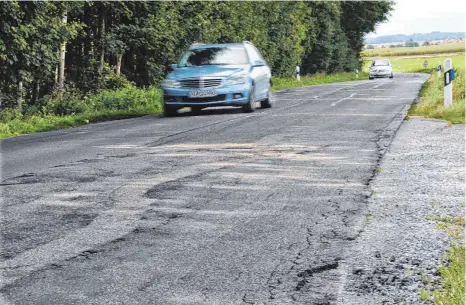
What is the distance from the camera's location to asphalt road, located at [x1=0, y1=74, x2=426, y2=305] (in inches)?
152

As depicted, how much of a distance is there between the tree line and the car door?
4222mm

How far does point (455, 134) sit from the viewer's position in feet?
36.8

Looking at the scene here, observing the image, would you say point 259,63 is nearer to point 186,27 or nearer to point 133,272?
point 186,27

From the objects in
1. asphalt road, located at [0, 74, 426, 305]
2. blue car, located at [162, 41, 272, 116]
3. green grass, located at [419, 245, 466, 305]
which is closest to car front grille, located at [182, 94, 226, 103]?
blue car, located at [162, 41, 272, 116]

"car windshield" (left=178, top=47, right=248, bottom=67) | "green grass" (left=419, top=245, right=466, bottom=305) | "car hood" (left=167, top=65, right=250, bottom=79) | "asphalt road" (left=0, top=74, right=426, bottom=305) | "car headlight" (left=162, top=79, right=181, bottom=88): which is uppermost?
"car windshield" (left=178, top=47, right=248, bottom=67)

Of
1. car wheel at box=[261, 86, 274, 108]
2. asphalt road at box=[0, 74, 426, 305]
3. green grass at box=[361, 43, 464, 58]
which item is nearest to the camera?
asphalt road at box=[0, 74, 426, 305]

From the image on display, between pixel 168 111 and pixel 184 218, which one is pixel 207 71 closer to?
pixel 168 111

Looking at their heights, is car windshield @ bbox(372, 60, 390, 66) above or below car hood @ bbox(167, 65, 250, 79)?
above

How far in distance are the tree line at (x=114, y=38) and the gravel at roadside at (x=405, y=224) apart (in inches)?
361

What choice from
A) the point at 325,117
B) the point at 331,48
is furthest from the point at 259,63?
the point at 331,48

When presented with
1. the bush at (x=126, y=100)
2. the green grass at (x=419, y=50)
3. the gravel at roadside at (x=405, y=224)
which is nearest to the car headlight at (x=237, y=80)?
the bush at (x=126, y=100)

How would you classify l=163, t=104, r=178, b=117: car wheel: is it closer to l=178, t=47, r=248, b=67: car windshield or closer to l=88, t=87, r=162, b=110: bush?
l=178, t=47, r=248, b=67: car windshield

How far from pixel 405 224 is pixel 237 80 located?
481 inches

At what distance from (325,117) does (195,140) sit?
4698 mm
